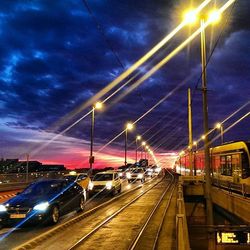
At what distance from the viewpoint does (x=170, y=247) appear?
1059 centimetres

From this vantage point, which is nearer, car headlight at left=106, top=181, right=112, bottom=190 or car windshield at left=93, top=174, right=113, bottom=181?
car headlight at left=106, top=181, right=112, bottom=190

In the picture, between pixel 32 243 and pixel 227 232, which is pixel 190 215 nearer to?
pixel 227 232

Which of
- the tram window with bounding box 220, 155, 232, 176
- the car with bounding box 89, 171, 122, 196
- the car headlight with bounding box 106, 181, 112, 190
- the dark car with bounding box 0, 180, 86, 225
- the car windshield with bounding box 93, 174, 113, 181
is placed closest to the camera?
the dark car with bounding box 0, 180, 86, 225

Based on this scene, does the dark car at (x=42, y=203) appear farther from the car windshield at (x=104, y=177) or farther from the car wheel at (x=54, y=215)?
the car windshield at (x=104, y=177)

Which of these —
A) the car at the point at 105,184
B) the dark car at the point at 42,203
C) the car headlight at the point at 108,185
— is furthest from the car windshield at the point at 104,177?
the dark car at the point at 42,203

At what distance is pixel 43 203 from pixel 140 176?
40.0 metres

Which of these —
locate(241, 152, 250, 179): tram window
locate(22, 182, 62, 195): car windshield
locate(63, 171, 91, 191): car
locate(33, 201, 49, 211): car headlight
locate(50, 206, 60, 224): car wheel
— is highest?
locate(241, 152, 250, 179): tram window

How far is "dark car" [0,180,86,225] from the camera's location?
12977 mm

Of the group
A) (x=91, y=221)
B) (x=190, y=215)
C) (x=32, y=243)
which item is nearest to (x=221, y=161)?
(x=190, y=215)

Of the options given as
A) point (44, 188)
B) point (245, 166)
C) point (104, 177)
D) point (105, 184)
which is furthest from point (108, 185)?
point (44, 188)

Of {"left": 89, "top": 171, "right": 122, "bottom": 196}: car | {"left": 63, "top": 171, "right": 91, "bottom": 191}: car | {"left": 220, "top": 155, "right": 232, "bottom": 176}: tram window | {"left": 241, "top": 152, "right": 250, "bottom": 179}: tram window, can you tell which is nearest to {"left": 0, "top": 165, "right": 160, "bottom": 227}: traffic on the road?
{"left": 63, "top": 171, "right": 91, "bottom": 191}: car

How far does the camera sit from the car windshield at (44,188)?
14.5m

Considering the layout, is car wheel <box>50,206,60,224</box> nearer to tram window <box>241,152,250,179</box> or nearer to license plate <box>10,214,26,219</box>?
license plate <box>10,214,26,219</box>

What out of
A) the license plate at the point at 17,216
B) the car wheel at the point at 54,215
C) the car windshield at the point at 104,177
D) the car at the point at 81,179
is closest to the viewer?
the license plate at the point at 17,216
